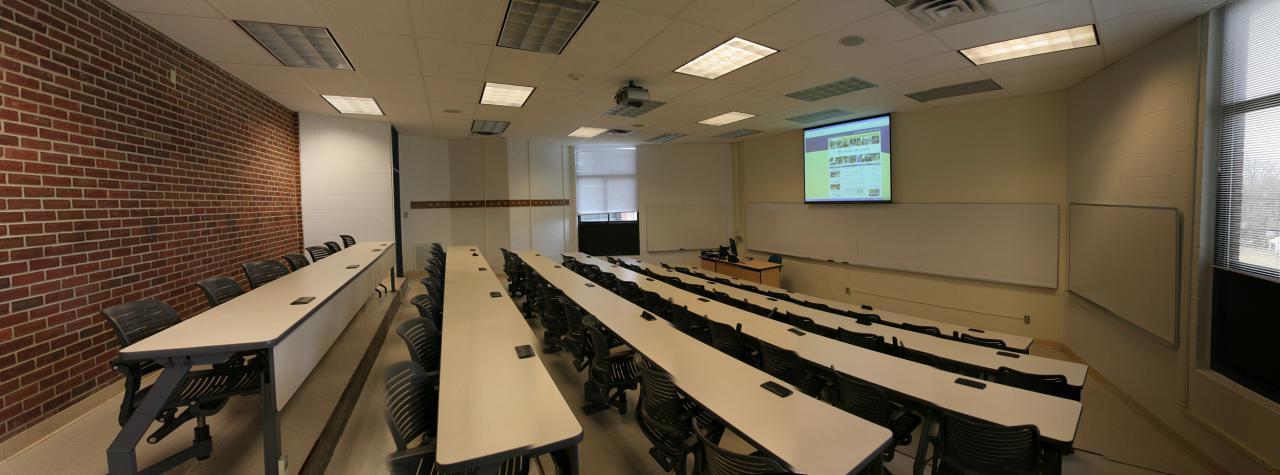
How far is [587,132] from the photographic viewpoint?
28.0 feet

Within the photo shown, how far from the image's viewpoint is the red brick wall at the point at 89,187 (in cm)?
239

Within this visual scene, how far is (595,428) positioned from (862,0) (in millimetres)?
3664

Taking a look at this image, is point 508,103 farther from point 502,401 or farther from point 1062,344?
point 1062,344

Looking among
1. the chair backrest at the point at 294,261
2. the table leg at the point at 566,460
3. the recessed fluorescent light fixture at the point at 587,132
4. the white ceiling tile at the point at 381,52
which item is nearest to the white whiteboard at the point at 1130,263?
the table leg at the point at 566,460

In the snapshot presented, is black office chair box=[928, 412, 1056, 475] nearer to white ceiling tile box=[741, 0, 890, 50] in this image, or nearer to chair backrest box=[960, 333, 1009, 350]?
chair backrest box=[960, 333, 1009, 350]

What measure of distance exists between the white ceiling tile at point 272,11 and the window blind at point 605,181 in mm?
7333

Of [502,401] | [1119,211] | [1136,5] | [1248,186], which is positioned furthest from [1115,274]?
[502,401]

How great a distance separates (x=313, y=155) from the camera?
21.5 ft

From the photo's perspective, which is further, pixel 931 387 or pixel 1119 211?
pixel 1119 211

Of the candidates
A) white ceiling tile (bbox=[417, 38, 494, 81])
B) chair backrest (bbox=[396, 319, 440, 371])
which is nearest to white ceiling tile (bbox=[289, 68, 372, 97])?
white ceiling tile (bbox=[417, 38, 494, 81])

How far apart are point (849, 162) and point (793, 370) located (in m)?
5.81

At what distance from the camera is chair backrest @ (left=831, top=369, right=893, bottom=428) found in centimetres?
244

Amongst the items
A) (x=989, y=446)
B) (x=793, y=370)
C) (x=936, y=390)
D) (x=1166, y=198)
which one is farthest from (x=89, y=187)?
(x=1166, y=198)

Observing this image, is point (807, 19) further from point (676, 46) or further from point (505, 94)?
point (505, 94)
